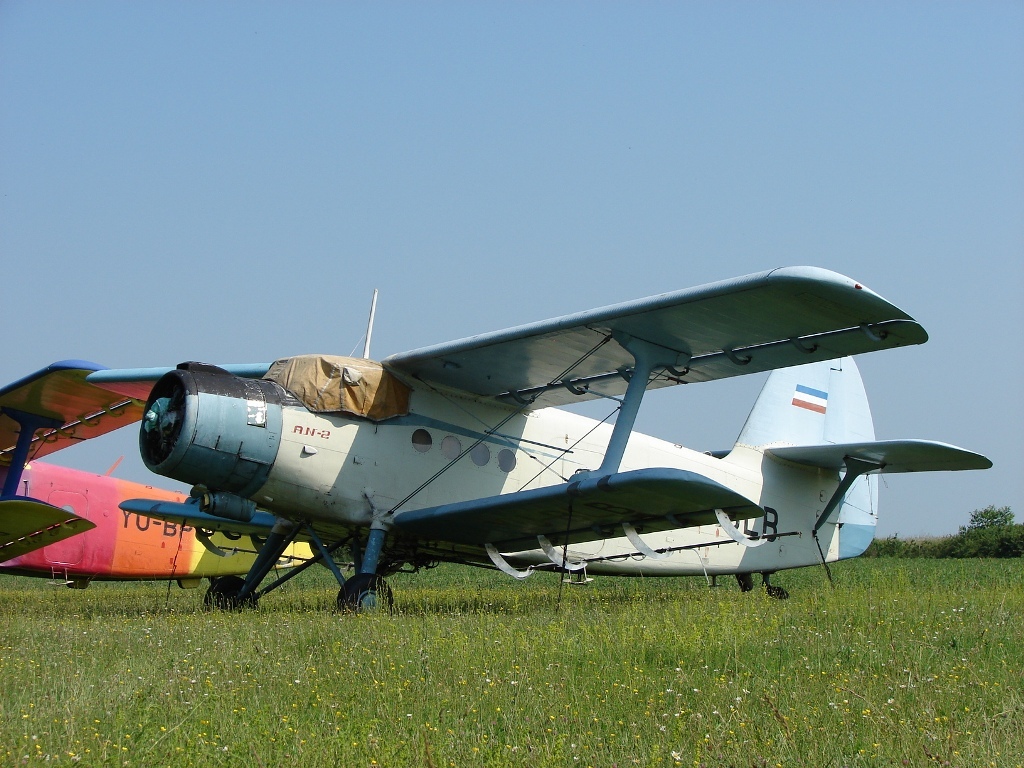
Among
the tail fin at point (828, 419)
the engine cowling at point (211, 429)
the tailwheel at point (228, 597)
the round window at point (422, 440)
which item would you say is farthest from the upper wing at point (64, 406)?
the tail fin at point (828, 419)

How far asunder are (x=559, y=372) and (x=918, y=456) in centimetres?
427

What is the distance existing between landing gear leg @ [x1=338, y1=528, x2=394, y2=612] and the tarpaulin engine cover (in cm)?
125

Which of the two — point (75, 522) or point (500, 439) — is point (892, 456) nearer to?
point (500, 439)

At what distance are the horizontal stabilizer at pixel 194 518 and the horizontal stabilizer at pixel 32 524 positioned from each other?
1.23 metres

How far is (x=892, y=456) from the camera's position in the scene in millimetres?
11500

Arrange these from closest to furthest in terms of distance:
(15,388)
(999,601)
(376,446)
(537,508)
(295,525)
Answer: (999,601) → (537,508) → (376,446) → (295,525) → (15,388)

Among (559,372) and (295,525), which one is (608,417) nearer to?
(559,372)

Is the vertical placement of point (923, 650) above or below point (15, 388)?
below

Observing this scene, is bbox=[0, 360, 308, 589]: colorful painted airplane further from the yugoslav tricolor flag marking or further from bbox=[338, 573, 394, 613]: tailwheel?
the yugoslav tricolor flag marking

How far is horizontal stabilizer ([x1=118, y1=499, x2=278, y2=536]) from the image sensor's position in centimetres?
1276

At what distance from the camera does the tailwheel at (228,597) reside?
10.7 meters

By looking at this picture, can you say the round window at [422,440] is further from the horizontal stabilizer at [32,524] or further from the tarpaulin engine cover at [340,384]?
the horizontal stabilizer at [32,524]

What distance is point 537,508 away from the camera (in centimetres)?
947

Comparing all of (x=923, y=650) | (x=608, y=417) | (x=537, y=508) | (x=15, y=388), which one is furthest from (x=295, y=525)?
(x=923, y=650)
